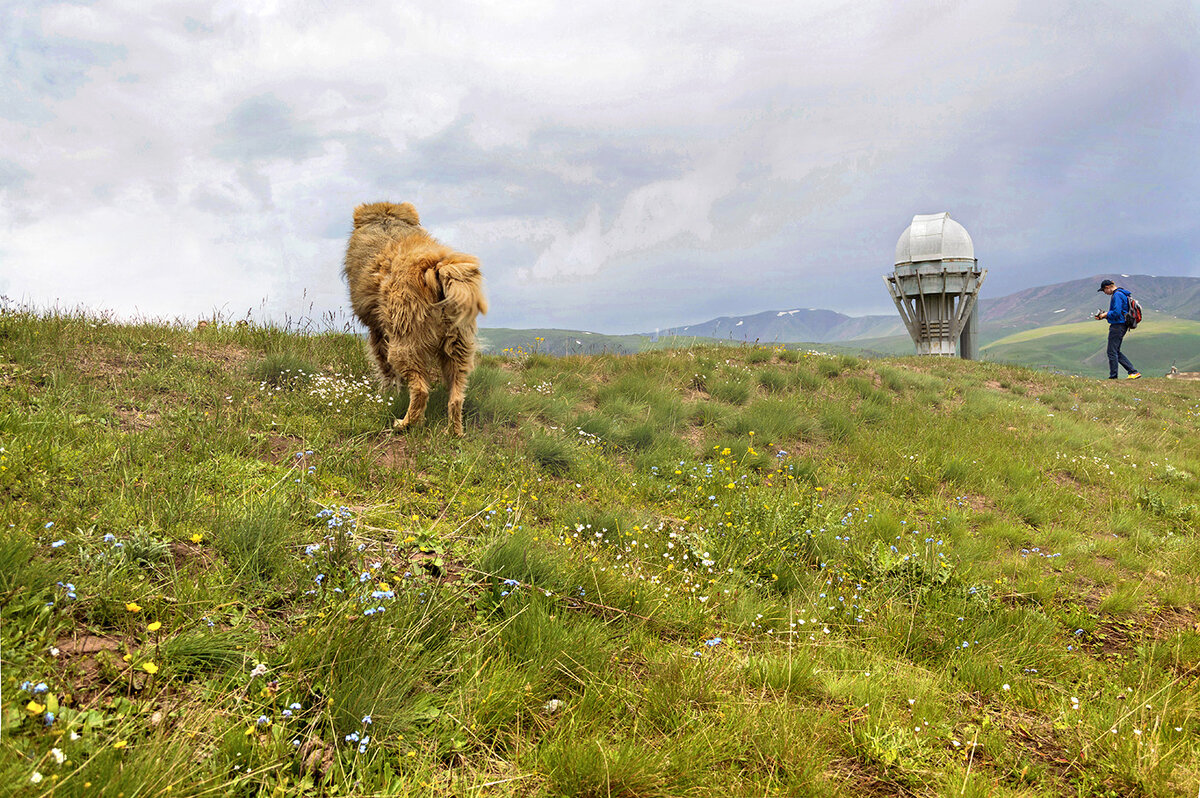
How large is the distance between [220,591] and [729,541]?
3.38 m

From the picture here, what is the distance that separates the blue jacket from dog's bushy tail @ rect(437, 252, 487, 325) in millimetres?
20003

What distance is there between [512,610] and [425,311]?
382cm

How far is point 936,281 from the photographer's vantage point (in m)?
35.1

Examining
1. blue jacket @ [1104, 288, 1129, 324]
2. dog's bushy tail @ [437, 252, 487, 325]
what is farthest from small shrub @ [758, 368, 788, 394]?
blue jacket @ [1104, 288, 1129, 324]

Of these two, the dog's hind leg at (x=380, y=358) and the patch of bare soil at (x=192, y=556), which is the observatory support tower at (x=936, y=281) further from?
the patch of bare soil at (x=192, y=556)

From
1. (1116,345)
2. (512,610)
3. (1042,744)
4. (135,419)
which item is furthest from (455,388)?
(1116,345)

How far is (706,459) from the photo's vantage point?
279 inches

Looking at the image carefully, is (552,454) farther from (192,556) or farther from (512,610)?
(192,556)

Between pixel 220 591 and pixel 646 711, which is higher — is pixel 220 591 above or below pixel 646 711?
above

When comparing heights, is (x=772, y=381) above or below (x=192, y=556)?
above

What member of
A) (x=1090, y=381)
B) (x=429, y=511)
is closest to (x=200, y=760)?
(x=429, y=511)

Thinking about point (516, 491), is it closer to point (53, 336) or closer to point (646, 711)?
point (646, 711)

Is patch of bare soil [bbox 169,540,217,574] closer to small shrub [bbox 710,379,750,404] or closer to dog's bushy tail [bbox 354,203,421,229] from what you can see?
dog's bushy tail [bbox 354,203,421,229]

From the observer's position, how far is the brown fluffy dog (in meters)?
5.80
